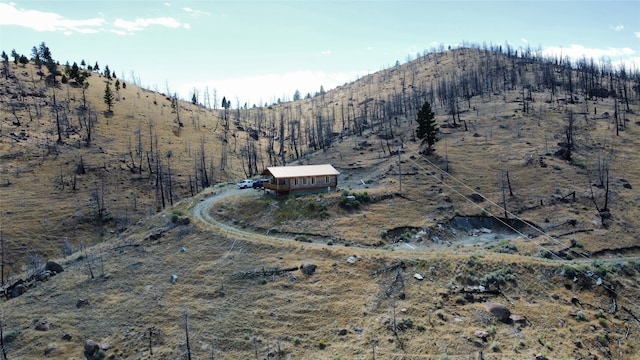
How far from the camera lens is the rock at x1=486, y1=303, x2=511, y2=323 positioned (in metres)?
37.4

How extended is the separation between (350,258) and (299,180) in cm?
2066

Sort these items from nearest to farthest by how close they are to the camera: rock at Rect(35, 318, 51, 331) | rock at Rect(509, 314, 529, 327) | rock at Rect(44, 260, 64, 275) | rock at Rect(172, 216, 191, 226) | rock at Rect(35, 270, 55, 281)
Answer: rock at Rect(509, 314, 529, 327) < rock at Rect(35, 318, 51, 331) < rock at Rect(35, 270, 55, 281) < rock at Rect(44, 260, 64, 275) < rock at Rect(172, 216, 191, 226)

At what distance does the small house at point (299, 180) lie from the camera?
6256 centimetres

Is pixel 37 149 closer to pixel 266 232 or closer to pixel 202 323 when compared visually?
pixel 266 232

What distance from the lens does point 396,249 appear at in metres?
49.8

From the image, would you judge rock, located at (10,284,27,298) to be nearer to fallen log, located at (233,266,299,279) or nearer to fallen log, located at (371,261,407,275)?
fallen log, located at (233,266,299,279)

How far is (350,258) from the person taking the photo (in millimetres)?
45656

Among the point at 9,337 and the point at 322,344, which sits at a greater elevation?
the point at 9,337

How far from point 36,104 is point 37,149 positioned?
25.8 m

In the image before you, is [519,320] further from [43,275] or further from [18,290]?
[18,290]

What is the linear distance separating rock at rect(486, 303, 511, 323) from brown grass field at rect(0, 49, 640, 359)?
0.88 m

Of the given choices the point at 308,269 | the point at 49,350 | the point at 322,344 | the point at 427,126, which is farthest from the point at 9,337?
the point at 427,126

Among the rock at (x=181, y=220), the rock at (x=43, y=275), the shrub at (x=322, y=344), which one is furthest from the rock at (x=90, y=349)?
the rock at (x=181, y=220)

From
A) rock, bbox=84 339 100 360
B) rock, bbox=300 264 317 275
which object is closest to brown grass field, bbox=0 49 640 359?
rock, bbox=84 339 100 360
